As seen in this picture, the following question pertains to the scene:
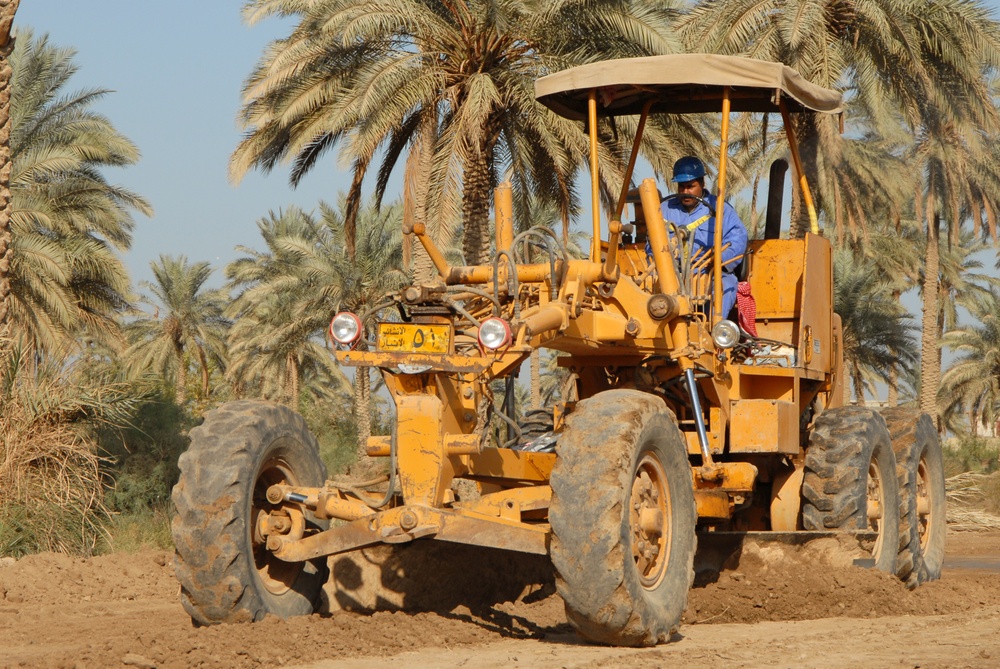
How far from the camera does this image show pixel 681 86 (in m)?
9.35

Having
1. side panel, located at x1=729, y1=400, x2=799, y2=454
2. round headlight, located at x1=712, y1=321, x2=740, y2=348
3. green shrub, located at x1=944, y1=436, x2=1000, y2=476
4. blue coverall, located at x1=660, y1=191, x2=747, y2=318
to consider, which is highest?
blue coverall, located at x1=660, y1=191, x2=747, y2=318

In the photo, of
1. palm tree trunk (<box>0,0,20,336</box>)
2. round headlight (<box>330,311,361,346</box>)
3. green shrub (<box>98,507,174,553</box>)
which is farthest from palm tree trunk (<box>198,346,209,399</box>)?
round headlight (<box>330,311,361,346</box>)

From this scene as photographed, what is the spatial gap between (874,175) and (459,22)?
13.3 meters

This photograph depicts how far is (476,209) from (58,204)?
11.6 m

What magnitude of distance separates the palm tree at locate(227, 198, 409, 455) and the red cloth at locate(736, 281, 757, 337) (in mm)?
20596

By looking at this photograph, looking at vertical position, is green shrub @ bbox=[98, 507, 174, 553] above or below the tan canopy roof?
below

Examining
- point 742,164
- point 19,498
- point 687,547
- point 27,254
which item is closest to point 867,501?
point 687,547

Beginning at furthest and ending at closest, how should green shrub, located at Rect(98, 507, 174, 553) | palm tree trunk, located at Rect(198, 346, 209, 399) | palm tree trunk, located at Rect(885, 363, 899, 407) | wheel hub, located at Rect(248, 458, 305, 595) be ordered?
palm tree trunk, located at Rect(198, 346, 209, 399) → palm tree trunk, located at Rect(885, 363, 899, 407) → green shrub, located at Rect(98, 507, 174, 553) → wheel hub, located at Rect(248, 458, 305, 595)

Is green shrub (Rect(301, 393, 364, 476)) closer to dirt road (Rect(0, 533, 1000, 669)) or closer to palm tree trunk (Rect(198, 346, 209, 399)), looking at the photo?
palm tree trunk (Rect(198, 346, 209, 399))

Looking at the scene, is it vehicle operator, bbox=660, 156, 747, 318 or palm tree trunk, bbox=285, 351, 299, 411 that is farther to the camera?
palm tree trunk, bbox=285, 351, 299, 411

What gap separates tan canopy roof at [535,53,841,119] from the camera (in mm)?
8703

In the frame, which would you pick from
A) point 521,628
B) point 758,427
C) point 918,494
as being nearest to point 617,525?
point 521,628

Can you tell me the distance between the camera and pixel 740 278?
9.59m

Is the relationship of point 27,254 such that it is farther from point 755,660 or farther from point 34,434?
point 755,660
